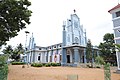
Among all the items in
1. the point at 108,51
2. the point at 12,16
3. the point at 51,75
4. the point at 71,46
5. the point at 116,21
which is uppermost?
the point at 116,21

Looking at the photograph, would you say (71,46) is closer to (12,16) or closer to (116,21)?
(116,21)

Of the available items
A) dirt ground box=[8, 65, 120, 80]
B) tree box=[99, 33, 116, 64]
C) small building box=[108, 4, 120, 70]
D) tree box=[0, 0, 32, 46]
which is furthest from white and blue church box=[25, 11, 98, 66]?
tree box=[0, 0, 32, 46]

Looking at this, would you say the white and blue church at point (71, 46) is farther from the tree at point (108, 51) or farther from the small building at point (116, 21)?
the small building at point (116, 21)

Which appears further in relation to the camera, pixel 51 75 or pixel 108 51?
pixel 108 51

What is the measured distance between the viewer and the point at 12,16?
12156 mm

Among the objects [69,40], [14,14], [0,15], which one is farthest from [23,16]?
[69,40]

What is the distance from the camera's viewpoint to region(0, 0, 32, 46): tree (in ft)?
38.4

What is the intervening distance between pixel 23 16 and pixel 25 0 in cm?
162

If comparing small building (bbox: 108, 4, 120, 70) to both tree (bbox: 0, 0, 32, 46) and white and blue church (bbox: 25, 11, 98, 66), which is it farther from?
white and blue church (bbox: 25, 11, 98, 66)

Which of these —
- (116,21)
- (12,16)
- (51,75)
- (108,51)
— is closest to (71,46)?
(108,51)

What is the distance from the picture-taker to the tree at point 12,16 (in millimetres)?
11719

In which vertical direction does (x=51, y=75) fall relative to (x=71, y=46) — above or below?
below

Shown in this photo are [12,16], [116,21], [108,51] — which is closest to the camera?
[12,16]

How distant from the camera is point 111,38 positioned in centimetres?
3384
